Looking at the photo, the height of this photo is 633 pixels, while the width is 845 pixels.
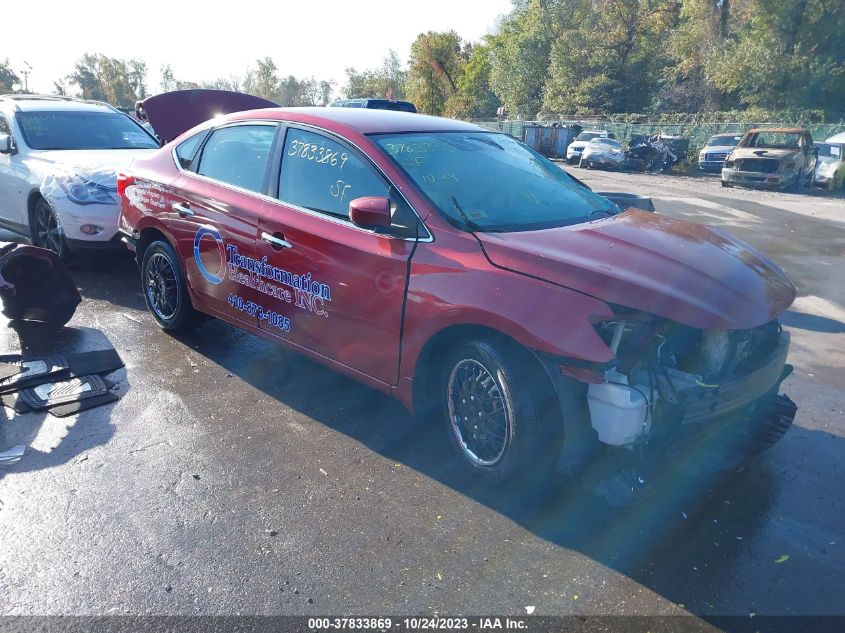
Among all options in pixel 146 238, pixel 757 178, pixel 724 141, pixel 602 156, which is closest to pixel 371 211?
pixel 146 238

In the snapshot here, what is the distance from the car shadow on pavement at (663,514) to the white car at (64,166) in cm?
363

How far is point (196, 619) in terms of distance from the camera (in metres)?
2.54

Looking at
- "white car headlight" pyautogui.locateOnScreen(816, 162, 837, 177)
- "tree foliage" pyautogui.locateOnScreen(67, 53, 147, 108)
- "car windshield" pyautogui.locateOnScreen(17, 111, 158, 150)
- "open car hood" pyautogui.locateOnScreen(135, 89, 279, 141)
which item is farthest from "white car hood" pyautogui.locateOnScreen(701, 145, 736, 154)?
"tree foliage" pyautogui.locateOnScreen(67, 53, 147, 108)

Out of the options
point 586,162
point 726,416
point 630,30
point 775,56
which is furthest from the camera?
point 630,30

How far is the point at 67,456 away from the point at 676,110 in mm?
48535

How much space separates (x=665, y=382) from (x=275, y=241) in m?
2.37

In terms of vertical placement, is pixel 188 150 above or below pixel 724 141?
above

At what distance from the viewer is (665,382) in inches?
117

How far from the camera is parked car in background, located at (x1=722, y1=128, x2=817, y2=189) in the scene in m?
19.7

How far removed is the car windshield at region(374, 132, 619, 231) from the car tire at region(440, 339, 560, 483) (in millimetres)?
722

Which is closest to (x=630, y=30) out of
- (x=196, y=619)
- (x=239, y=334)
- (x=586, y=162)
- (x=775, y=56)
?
(x=775, y=56)

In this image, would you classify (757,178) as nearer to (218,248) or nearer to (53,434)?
(218,248)

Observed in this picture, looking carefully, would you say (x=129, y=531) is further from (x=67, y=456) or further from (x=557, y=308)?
(x=557, y=308)

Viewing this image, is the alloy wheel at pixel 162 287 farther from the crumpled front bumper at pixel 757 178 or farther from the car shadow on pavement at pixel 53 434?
the crumpled front bumper at pixel 757 178
